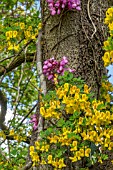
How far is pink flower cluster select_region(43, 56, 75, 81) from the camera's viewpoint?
2.74 metres

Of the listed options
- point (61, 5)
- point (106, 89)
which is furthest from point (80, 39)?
point (106, 89)

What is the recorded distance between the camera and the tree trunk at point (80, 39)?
2832mm


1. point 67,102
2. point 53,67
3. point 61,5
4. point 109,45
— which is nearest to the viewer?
point 109,45

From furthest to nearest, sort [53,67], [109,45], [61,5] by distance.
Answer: [61,5] < [53,67] < [109,45]

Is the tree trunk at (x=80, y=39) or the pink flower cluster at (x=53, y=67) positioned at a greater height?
the tree trunk at (x=80, y=39)

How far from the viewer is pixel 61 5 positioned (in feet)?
9.50

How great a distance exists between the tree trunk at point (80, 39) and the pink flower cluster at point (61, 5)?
53 millimetres

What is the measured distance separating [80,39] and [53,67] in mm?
310

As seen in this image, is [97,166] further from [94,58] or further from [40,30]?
[40,30]

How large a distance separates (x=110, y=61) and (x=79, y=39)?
1.06m

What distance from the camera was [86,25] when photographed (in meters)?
2.96

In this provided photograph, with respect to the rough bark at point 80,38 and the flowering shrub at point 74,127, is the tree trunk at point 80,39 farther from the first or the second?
the flowering shrub at point 74,127

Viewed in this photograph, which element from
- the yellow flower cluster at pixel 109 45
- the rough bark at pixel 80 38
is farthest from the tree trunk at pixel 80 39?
the yellow flower cluster at pixel 109 45

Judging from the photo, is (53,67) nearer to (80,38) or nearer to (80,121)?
(80,38)
